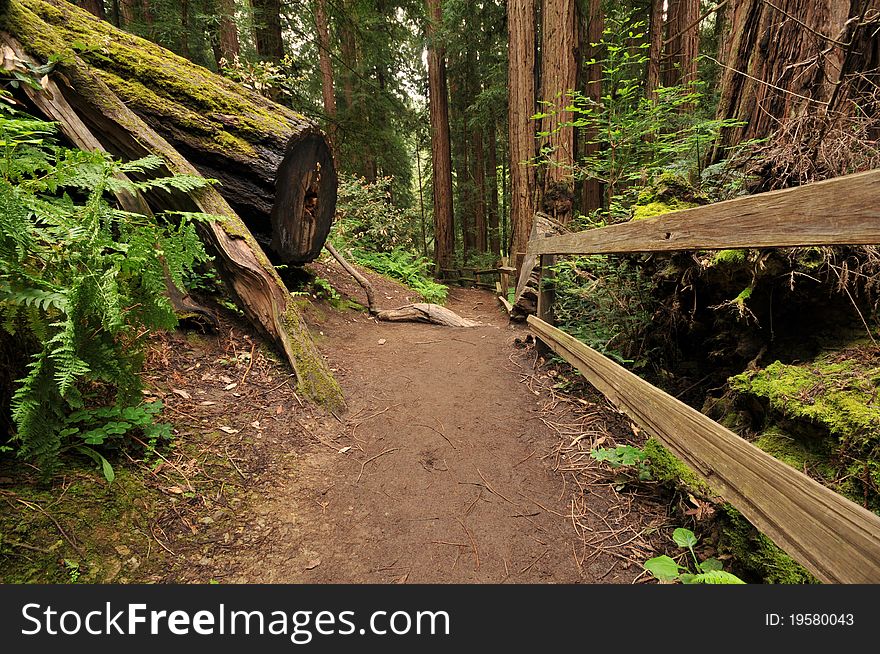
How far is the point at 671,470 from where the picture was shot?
2260 millimetres

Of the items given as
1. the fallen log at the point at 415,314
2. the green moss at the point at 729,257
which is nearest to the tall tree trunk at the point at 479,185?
the fallen log at the point at 415,314

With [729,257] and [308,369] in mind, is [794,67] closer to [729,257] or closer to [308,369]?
[729,257]

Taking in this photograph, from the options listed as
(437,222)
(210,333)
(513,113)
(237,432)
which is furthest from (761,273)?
(437,222)

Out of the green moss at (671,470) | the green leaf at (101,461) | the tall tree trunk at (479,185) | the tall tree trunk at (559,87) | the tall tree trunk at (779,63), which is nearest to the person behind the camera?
the green leaf at (101,461)

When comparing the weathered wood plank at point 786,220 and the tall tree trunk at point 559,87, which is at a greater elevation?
the tall tree trunk at point 559,87

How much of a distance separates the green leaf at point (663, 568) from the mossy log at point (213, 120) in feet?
14.5

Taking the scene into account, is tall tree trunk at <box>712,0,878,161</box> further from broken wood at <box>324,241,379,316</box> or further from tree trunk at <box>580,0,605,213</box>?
tree trunk at <box>580,0,605,213</box>

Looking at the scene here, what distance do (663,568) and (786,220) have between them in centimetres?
153

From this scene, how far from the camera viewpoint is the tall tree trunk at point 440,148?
13.0 meters

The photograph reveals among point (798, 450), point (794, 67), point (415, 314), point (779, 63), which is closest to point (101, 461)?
point (798, 450)

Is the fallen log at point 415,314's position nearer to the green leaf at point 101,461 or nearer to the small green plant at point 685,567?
the green leaf at point 101,461

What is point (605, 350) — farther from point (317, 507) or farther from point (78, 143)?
point (78, 143)

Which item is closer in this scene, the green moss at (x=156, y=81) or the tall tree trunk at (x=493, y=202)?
the green moss at (x=156, y=81)

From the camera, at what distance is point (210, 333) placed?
3.38 m
